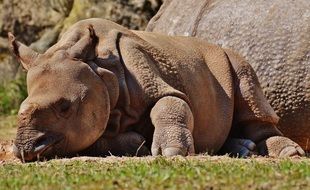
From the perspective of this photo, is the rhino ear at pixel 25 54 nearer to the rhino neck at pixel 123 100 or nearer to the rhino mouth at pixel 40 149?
the rhino neck at pixel 123 100

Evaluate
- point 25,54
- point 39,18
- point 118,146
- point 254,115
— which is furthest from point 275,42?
point 39,18

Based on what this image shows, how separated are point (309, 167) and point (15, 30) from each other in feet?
37.3

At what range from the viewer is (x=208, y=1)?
1246 centimetres

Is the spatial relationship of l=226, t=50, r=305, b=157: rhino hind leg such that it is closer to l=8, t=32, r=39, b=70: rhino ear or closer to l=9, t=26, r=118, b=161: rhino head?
l=9, t=26, r=118, b=161: rhino head

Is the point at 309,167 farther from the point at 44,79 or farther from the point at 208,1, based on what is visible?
the point at 208,1

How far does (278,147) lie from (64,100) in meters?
2.57

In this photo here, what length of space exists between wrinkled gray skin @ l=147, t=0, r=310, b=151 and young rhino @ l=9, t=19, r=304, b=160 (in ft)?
3.50

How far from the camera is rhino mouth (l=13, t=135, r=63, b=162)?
27.8ft

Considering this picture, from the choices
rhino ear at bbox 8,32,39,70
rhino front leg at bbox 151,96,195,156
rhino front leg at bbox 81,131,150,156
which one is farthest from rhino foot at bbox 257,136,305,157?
rhino ear at bbox 8,32,39,70

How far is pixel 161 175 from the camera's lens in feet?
21.3

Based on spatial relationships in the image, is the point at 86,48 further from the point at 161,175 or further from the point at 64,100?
the point at 161,175

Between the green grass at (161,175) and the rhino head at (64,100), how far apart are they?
0.77 m

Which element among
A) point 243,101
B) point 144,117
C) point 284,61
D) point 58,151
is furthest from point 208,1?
point 58,151

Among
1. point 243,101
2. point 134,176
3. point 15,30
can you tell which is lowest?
point 15,30
